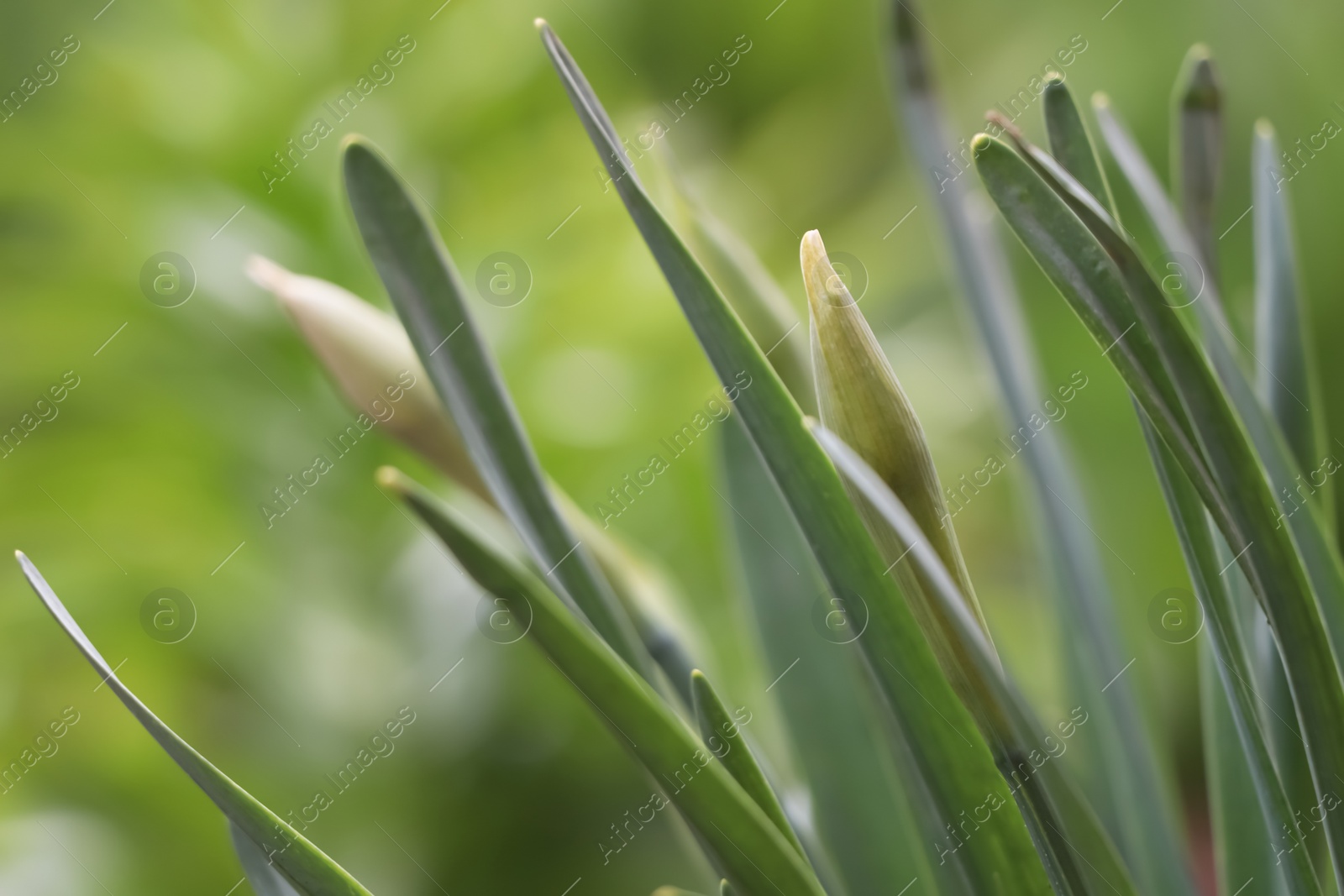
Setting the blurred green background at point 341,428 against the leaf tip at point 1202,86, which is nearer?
the leaf tip at point 1202,86

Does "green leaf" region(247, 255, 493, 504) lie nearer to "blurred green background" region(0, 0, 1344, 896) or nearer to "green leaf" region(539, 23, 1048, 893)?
"green leaf" region(539, 23, 1048, 893)

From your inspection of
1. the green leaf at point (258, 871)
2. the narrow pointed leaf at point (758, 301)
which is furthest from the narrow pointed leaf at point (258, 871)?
the narrow pointed leaf at point (758, 301)

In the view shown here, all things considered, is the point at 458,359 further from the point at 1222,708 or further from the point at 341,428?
the point at 341,428

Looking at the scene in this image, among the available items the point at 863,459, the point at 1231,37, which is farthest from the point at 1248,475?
the point at 1231,37

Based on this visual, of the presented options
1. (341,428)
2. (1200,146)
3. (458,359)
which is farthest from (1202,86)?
(341,428)

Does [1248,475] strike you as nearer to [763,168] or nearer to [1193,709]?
[1193,709]

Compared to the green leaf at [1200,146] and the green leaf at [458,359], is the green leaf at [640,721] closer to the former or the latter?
the green leaf at [458,359]

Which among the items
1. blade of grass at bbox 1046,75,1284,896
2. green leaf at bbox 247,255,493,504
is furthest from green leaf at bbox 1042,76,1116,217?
green leaf at bbox 247,255,493,504
